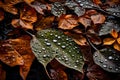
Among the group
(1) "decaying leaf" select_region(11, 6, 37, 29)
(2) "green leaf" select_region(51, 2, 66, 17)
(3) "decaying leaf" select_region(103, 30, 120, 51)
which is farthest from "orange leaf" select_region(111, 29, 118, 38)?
(1) "decaying leaf" select_region(11, 6, 37, 29)

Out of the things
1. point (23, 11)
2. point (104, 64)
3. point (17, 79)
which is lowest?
point (17, 79)

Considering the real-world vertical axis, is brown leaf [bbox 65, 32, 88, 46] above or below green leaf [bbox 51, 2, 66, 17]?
below

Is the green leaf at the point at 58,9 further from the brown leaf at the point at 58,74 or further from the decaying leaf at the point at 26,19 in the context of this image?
the brown leaf at the point at 58,74

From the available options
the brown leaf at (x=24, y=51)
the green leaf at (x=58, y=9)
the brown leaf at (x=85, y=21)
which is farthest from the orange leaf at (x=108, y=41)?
the brown leaf at (x=24, y=51)

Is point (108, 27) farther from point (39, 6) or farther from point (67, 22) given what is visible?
point (39, 6)

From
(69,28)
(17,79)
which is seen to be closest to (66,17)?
(69,28)

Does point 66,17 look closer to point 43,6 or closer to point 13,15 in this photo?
point 43,6

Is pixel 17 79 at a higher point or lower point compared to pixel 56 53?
lower

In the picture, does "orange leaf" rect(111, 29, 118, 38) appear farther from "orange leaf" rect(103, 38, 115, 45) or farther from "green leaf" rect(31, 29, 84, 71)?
"green leaf" rect(31, 29, 84, 71)

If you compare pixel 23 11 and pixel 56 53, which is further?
pixel 23 11
